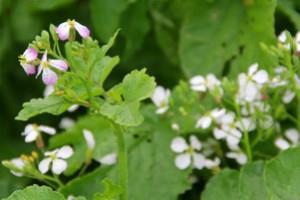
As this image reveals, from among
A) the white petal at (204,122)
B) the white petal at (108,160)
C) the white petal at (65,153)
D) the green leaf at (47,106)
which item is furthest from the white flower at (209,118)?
the green leaf at (47,106)

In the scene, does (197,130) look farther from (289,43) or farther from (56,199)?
(56,199)

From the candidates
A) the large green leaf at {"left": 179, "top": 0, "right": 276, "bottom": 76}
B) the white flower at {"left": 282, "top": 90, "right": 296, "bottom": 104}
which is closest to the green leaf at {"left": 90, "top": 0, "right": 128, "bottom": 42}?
the large green leaf at {"left": 179, "top": 0, "right": 276, "bottom": 76}

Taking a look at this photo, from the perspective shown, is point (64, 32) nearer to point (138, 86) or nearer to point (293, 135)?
point (138, 86)

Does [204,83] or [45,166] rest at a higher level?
[204,83]

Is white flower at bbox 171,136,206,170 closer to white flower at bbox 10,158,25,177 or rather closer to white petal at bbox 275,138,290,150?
white petal at bbox 275,138,290,150

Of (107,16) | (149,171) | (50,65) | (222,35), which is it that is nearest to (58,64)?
(50,65)

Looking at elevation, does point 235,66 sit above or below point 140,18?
below

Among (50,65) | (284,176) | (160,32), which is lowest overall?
(284,176)

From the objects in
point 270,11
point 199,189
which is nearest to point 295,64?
point 270,11
